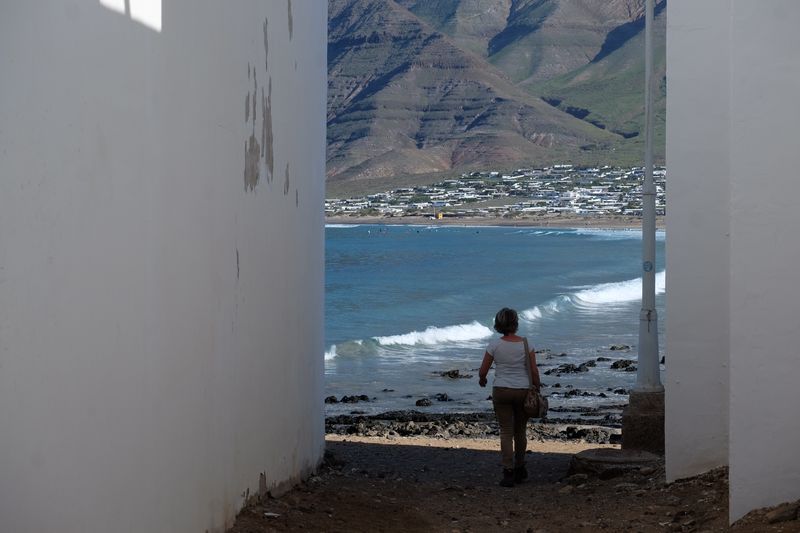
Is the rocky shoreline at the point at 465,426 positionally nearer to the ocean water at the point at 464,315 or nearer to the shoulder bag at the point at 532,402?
the ocean water at the point at 464,315

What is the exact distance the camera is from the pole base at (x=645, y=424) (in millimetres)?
12516

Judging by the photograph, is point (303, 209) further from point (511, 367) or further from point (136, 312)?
point (136, 312)

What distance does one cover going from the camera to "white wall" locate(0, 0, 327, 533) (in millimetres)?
4660

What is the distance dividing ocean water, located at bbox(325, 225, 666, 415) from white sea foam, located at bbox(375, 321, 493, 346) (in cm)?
4

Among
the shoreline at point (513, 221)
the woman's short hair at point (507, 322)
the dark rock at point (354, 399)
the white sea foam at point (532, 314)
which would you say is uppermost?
the shoreline at point (513, 221)

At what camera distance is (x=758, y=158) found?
708cm

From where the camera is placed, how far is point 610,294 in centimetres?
5038

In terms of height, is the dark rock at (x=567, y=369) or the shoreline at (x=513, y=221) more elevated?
the shoreline at (x=513, y=221)

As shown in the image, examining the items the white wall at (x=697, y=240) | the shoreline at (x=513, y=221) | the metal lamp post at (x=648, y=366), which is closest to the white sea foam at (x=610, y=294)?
the metal lamp post at (x=648, y=366)

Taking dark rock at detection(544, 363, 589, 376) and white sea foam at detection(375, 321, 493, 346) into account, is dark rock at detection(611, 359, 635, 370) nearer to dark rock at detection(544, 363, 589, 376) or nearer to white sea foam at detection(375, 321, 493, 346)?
dark rock at detection(544, 363, 589, 376)

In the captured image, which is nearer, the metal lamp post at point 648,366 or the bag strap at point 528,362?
the bag strap at point 528,362

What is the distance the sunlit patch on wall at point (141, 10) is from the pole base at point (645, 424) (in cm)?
796

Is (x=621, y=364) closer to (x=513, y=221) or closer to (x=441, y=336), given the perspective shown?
(x=441, y=336)

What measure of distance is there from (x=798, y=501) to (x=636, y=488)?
352 cm
